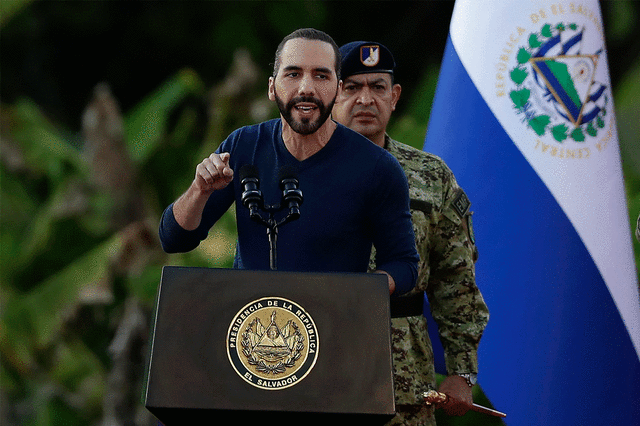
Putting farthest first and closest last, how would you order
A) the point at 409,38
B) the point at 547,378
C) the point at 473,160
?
1. the point at 409,38
2. the point at 473,160
3. the point at 547,378

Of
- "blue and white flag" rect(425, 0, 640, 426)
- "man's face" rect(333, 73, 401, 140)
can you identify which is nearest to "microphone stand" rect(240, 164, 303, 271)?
"man's face" rect(333, 73, 401, 140)

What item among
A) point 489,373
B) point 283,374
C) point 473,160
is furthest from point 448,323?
point 283,374

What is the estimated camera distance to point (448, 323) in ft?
9.68

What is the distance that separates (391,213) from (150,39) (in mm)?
10535

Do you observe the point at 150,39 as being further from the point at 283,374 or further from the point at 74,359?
the point at 283,374

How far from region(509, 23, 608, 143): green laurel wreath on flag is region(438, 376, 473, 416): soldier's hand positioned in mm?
1204

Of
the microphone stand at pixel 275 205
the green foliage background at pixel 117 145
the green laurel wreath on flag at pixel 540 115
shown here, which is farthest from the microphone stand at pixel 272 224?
the green foliage background at pixel 117 145

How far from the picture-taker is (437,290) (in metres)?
2.99

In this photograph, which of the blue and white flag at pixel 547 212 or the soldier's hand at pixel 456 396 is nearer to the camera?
the soldier's hand at pixel 456 396

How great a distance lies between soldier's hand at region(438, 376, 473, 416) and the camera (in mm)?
2627

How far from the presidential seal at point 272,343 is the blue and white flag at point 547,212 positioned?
5.99 ft

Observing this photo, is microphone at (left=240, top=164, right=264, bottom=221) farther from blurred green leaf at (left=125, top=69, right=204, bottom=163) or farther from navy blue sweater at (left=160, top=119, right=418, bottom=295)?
blurred green leaf at (left=125, top=69, right=204, bottom=163)

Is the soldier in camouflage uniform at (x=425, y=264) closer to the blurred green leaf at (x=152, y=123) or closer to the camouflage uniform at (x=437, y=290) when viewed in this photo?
the camouflage uniform at (x=437, y=290)

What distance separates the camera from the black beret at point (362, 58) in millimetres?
3100
